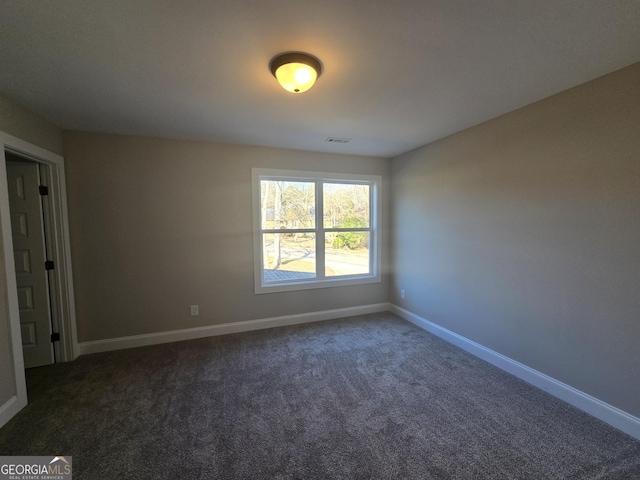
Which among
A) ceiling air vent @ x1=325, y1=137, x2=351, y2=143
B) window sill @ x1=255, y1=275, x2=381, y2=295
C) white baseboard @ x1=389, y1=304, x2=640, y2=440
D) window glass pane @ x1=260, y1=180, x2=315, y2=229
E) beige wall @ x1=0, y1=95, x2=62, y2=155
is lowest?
white baseboard @ x1=389, y1=304, x2=640, y2=440

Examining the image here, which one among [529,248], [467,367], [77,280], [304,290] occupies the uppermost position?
[529,248]

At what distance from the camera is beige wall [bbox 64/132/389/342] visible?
2939 mm

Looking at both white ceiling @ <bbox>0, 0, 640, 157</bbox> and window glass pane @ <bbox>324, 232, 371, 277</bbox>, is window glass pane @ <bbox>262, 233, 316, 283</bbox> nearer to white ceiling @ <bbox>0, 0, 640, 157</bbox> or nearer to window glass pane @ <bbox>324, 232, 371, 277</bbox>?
window glass pane @ <bbox>324, 232, 371, 277</bbox>

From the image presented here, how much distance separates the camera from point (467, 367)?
265 centimetres

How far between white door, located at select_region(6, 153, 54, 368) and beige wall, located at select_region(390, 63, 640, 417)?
446 centimetres

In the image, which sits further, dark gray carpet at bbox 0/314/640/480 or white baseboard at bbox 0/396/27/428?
white baseboard at bbox 0/396/27/428

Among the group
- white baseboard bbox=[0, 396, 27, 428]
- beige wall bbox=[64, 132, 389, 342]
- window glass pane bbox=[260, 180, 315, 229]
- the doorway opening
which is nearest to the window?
window glass pane bbox=[260, 180, 315, 229]

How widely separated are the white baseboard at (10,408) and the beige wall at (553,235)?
4.16 m

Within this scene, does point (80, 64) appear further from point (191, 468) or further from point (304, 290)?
point (304, 290)

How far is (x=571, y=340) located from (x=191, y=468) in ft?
Answer: 9.61

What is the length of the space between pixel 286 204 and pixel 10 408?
3.16 m

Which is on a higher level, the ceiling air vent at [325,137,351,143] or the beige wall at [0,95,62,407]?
the ceiling air vent at [325,137,351,143]

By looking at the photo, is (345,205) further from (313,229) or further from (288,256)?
(288,256)

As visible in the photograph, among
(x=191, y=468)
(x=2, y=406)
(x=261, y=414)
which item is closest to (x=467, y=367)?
(x=261, y=414)
